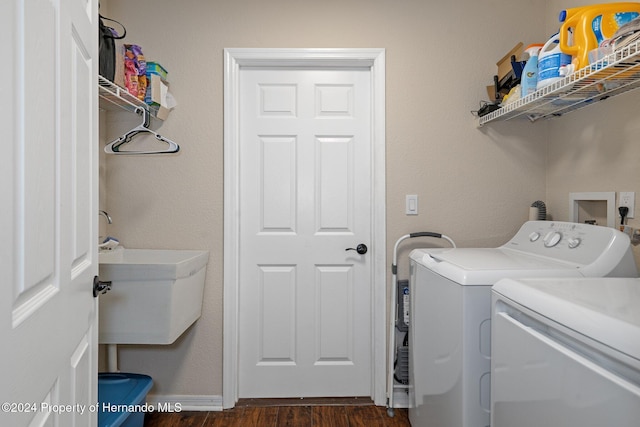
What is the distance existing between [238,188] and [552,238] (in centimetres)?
153

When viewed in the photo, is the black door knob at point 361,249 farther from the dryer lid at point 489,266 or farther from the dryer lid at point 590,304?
the dryer lid at point 590,304

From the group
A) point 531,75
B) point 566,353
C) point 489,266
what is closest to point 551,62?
point 531,75

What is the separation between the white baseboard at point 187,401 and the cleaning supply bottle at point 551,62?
7.10 feet

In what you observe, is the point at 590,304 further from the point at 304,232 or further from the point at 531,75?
the point at 304,232

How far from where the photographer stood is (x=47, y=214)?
2.54 ft

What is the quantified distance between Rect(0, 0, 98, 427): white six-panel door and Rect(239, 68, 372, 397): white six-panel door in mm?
1177

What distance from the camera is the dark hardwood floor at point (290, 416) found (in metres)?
2.07

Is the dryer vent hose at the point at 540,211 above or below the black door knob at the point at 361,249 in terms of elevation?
above

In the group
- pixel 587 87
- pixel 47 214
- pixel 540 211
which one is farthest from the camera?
pixel 540 211

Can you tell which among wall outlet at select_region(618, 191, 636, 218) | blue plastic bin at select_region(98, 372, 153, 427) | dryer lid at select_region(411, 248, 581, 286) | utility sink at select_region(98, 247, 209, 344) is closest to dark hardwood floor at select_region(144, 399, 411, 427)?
blue plastic bin at select_region(98, 372, 153, 427)

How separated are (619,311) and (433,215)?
1391 mm

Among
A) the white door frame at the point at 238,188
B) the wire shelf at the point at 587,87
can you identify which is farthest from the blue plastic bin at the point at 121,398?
the wire shelf at the point at 587,87

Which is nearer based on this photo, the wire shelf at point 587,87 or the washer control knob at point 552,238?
the wire shelf at point 587,87

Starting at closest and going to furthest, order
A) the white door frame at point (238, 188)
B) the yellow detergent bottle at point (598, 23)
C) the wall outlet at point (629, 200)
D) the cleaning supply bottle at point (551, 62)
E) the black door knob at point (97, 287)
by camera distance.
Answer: the black door knob at point (97, 287) → the yellow detergent bottle at point (598, 23) → the cleaning supply bottle at point (551, 62) → the wall outlet at point (629, 200) → the white door frame at point (238, 188)
